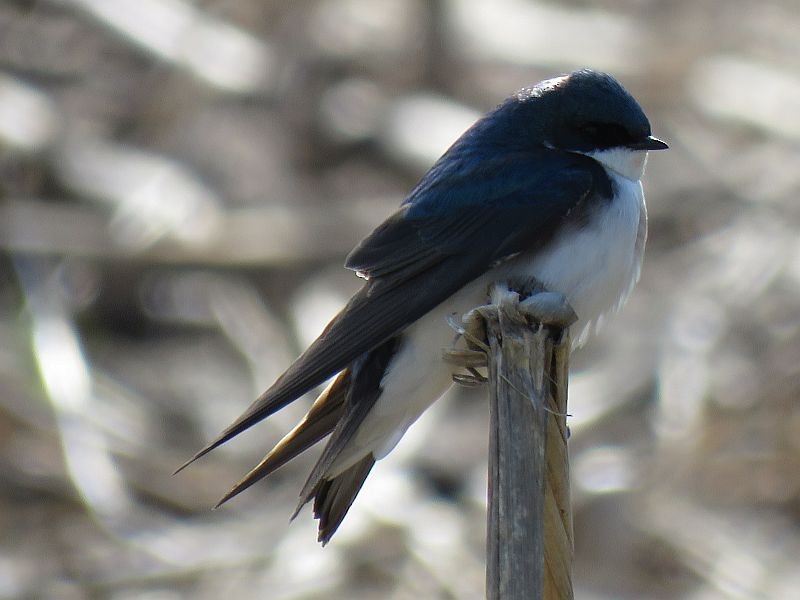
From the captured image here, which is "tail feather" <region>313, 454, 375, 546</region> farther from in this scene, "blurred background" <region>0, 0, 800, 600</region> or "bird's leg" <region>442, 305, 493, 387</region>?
"blurred background" <region>0, 0, 800, 600</region>

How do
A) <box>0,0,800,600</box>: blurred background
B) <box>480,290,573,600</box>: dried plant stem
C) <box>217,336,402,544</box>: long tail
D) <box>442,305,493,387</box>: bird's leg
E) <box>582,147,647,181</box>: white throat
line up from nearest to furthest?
1. <box>480,290,573,600</box>: dried plant stem
2. <box>442,305,493,387</box>: bird's leg
3. <box>217,336,402,544</box>: long tail
4. <box>582,147,647,181</box>: white throat
5. <box>0,0,800,600</box>: blurred background

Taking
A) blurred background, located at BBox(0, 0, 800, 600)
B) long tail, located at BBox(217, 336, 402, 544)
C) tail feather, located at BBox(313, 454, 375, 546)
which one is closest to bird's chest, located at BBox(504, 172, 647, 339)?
long tail, located at BBox(217, 336, 402, 544)

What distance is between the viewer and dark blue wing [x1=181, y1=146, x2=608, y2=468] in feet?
6.64

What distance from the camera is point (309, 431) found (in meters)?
2.01

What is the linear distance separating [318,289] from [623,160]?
5.69 ft

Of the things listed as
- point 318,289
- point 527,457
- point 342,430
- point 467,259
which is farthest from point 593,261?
point 318,289

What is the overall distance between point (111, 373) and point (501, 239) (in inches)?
78.9

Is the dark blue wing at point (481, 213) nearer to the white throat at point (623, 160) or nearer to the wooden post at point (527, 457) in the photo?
the white throat at point (623, 160)

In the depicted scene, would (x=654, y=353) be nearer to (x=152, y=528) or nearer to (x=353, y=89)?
(x=152, y=528)

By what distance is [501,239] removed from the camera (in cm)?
208

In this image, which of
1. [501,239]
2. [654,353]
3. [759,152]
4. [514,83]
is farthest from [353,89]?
[501,239]

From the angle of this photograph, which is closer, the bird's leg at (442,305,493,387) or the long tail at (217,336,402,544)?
the bird's leg at (442,305,493,387)

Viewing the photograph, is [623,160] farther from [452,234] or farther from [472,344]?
[472,344]

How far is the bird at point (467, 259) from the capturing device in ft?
6.68
